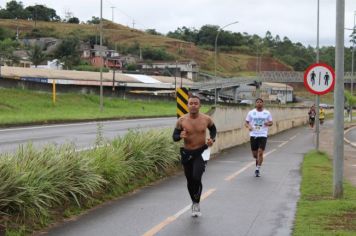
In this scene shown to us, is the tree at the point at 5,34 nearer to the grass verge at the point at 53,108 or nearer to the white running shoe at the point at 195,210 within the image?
the grass verge at the point at 53,108

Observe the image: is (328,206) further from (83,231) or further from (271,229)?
(83,231)

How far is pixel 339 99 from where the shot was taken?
31.9 feet

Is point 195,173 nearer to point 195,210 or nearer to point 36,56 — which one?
point 195,210

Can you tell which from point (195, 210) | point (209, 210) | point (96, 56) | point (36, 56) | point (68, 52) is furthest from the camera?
point (96, 56)

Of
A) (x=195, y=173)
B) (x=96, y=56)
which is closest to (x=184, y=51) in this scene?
(x=96, y=56)

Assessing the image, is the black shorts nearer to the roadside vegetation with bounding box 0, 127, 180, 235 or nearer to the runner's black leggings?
the roadside vegetation with bounding box 0, 127, 180, 235

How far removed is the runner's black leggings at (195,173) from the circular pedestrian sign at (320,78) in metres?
8.76

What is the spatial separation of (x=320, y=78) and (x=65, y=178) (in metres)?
9.96

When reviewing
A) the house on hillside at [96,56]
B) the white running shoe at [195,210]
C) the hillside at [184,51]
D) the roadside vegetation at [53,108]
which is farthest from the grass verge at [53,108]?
the hillside at [184,51]

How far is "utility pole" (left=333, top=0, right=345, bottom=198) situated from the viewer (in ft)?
31.7

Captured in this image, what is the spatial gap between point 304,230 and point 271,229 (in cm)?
46

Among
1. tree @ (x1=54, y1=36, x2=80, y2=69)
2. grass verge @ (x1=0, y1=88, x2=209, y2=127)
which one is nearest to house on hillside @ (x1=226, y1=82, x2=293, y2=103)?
tree @ (x1=54, y1=36, x2=80, y2=69)

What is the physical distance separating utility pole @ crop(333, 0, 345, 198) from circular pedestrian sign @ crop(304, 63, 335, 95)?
272 inches

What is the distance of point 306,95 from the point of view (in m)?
157
